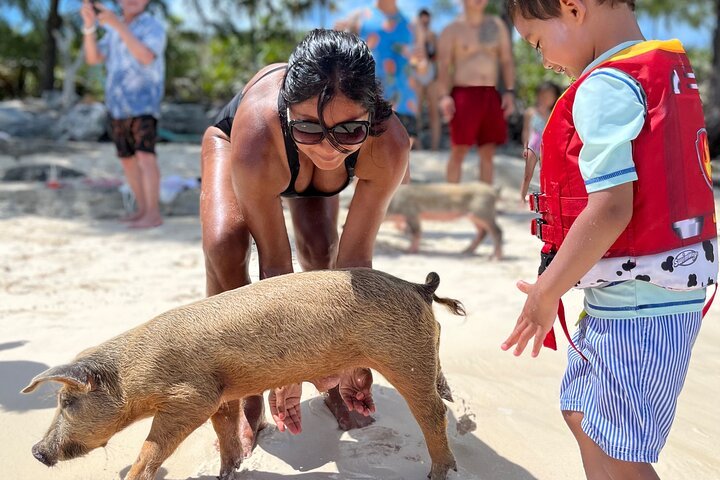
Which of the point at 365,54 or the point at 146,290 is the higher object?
→ the point at 365,54

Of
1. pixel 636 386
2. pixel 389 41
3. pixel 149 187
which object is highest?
pixel 389 41

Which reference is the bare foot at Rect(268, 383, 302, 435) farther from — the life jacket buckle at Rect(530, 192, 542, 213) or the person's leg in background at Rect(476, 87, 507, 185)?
the person's leg in background at Rect(476, 87, 507, 185)

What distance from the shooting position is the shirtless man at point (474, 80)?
7.91 meters

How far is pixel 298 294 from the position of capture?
2475 millimetres

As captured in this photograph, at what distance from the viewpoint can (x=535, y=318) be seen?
6.72 ft

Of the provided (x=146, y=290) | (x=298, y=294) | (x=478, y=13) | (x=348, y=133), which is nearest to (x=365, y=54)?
(x=348, y=133)

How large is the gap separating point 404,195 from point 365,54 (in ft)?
15.3

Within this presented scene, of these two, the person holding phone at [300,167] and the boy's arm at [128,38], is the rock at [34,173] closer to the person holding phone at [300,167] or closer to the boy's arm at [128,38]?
the boy's arm at [128,38]

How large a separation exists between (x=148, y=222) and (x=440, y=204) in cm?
306

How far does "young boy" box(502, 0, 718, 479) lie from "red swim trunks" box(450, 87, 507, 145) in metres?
5.84

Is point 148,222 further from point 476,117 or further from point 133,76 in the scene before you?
point 476,117

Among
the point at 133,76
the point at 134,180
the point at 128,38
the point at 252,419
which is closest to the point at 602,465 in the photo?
the point at 252,419

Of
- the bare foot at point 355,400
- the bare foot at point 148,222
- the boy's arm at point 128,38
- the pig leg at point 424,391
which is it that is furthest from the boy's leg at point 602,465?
the bare foot at point 148,222

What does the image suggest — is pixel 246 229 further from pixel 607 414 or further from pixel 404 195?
pixel 404 195
